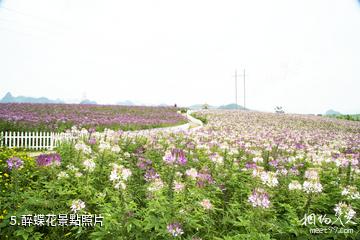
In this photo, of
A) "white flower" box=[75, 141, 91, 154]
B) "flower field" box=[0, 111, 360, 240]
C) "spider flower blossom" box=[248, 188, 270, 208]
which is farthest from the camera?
"white flower" box=[75, 141, 91, 154]

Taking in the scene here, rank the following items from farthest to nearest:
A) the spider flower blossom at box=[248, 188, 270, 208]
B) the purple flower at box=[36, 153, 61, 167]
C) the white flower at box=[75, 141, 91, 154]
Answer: the white flower at box=[75, 141, 91, 154] < the purple flower at box=[36, 153, 61, 167] < the spider flower blossom at box=[248, 188, 270, 208]

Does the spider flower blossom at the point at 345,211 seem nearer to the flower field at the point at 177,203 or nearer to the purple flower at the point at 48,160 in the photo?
the flower field at the point at 177,203

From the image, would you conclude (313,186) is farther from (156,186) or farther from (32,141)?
(32,141)

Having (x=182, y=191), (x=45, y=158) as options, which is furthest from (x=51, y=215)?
(x=182, y=191)

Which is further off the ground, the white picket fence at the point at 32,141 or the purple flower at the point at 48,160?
the purple flower at the point at 48,160

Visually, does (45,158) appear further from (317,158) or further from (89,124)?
(89,124)

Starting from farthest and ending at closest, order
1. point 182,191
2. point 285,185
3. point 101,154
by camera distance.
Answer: point 101,154
point 285,185
point 182,191

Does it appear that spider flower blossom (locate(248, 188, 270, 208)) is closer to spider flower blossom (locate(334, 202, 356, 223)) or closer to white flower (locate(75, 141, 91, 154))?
spider flower blossom (locate(334, 202, 356, 223))

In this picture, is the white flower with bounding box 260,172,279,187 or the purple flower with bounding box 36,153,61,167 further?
the purple flower with bounding box 36,153,61,167

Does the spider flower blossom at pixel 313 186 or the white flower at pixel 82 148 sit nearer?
the spider flower blossom at pixel 313 186

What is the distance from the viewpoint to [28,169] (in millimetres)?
8266

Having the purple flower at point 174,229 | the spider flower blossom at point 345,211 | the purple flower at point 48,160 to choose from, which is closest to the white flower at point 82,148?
the purple flower at point 48,160

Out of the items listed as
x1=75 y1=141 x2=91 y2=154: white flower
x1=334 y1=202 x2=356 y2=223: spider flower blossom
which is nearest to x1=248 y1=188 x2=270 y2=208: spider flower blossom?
x1=334 y1=202 x2=356 y2=223: spider flower blossom

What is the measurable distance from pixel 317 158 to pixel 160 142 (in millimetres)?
4395
